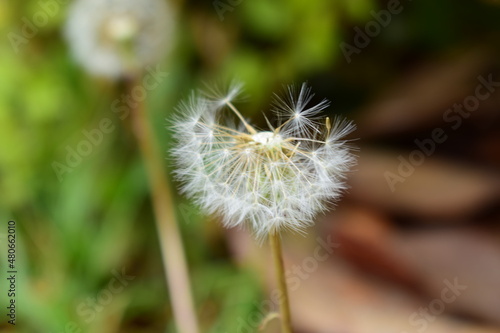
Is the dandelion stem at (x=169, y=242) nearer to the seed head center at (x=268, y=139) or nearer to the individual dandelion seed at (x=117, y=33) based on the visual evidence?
the individual dandelion seed at (x=117, y=33)

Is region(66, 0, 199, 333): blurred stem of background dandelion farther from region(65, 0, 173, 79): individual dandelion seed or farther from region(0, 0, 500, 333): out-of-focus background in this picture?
region(0, 0, 500, 333): out-of-focus background

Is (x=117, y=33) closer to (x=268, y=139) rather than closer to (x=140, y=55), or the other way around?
(x=140, y=55)

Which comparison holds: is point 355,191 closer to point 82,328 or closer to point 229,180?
point 82,328

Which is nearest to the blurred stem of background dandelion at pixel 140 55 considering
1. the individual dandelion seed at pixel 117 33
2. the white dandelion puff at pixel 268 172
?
the individual dandelion seed at pixel 117 33

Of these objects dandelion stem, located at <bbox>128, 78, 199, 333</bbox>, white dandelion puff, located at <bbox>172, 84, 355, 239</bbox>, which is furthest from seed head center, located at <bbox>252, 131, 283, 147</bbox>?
dandelion stem, located at <bbox>128, 78, 199, 333</bbox>

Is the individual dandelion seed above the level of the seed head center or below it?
above
